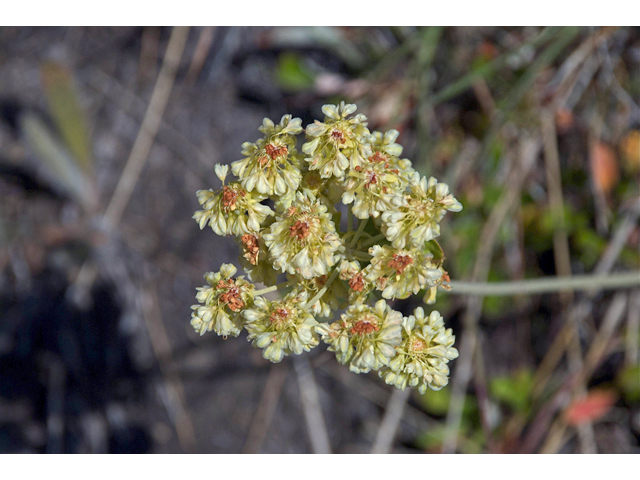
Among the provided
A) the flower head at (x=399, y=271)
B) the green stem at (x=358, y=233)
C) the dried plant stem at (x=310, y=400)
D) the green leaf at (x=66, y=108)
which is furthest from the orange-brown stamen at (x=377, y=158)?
the green leaf at (x=66, y=108)

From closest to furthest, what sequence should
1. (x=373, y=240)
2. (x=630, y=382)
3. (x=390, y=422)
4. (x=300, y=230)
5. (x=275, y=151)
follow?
(x=300, y=230)
(x=275, y=151)
(x=373, y=240)
(x=630, y=382)
(x=390, y=422)

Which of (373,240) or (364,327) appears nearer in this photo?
(364,327)

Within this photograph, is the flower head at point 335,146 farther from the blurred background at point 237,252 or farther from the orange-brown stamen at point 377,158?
the blurred background at point 237,252

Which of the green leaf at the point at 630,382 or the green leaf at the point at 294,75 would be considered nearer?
the green leaf at the point at 630,382

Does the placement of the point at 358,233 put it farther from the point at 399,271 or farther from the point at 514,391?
the point at 514,391

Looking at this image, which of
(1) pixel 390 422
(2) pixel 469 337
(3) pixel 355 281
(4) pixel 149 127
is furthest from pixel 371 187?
(4) pixel 149 127

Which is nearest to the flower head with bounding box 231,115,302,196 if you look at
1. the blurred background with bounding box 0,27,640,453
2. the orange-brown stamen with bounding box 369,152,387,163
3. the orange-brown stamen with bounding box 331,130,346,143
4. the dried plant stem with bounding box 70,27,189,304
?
the orange-brown stamen with bounding box 331,130,346,143
